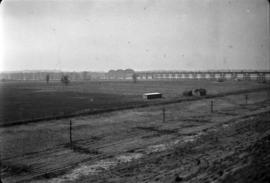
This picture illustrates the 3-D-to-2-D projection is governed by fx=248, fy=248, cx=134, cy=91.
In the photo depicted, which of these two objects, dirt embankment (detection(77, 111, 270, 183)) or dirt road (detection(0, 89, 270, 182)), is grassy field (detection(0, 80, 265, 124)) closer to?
dirt road (detection(0, 89, 270, 182))

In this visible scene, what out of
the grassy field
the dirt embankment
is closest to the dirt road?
the dirt embankment

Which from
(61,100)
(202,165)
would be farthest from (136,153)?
(61,100)

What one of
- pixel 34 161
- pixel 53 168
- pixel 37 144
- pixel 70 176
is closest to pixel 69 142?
pixel 37 144

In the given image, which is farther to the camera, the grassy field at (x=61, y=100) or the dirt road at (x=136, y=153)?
the grassy field at (x=61, y=100)

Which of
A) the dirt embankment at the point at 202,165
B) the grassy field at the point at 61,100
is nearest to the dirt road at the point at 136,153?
the dirt embankment at the point at 202,165

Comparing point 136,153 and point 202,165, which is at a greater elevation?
point 202,165

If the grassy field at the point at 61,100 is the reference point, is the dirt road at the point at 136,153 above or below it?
below

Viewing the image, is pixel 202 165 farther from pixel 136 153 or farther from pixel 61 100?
pixel 61 100

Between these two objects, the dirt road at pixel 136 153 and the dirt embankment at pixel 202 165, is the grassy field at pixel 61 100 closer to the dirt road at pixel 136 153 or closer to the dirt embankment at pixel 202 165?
the dirt road at pixel 136 153

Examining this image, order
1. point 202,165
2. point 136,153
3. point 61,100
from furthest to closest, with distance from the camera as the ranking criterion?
1. point 61,100
2. point 136,153
3. point 202,165

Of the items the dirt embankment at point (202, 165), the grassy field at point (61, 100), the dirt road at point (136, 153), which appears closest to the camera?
the dirt embankment at point (202, 165)

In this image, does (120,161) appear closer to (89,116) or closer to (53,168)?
(53,168)
